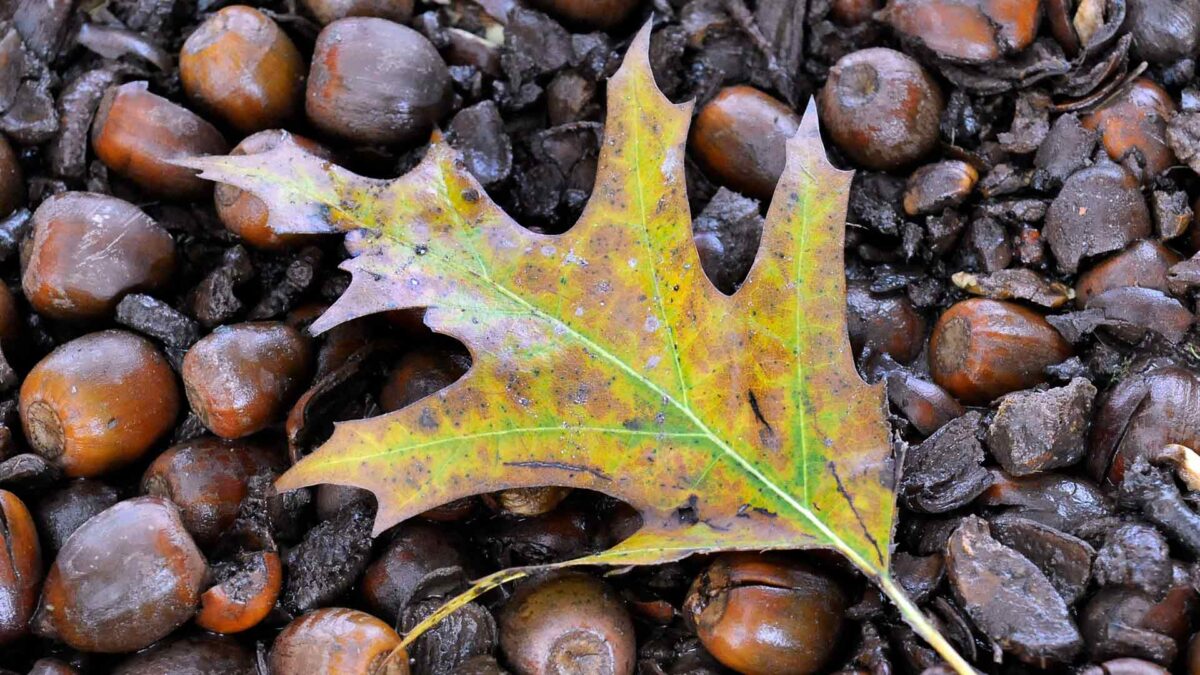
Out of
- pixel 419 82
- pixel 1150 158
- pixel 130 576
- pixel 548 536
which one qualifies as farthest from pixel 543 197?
pixel 1150 158

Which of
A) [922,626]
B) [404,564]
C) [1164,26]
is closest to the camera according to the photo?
[922,626]

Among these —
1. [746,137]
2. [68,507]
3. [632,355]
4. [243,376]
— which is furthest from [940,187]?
[68,507]

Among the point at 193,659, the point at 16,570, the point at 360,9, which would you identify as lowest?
the point at 193,659

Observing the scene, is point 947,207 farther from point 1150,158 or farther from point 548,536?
point 548,536

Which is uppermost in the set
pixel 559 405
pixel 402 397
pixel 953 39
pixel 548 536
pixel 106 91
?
pixel 953 39

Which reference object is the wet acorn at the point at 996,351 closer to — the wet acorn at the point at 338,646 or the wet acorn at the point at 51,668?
the wet acorn at the point at 338,646

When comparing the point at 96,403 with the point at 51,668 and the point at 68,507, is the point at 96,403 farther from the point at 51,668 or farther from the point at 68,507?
the point at 51,668

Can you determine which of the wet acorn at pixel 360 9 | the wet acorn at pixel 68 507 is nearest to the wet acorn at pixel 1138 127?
the wet acorn at pixel 360 9
